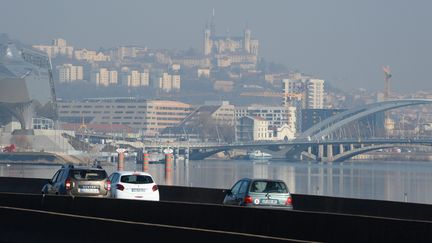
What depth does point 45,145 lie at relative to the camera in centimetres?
18225

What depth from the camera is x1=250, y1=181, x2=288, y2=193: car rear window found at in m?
32.1

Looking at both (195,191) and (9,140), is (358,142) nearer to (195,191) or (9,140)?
(9,140)

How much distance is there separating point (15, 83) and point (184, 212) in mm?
160112

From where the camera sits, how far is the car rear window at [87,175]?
36281 millimetres

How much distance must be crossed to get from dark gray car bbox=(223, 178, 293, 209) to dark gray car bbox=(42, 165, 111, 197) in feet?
17.3

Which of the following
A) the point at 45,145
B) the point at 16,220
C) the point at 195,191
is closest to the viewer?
the point at 16,220

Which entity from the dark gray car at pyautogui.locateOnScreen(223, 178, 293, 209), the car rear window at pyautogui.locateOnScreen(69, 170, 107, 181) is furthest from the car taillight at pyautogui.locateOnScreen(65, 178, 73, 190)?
the dark gray car at pyautogui.locateOnScreen(223, 178, 293, 209)

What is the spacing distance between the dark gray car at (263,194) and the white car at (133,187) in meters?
4.79

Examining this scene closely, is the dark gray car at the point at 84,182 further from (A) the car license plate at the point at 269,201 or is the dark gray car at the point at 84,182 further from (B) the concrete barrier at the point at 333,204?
(A) the car license plate at the point at 269,201

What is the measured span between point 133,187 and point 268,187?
582 centimetres

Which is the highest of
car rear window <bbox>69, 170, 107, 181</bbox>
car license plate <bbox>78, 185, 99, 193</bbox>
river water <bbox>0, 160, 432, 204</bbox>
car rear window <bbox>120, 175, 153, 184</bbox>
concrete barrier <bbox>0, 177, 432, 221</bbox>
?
car rear window <bbox>69, 170, 107, 181</bbox>

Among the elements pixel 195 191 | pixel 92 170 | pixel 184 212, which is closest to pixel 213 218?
pixel 184 212

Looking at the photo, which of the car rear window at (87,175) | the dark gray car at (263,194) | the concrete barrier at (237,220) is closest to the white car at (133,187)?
the car rear window at (87,175)

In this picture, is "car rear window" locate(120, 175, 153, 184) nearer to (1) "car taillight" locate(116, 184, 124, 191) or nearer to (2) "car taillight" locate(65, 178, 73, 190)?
(1) "car taillight" locate(116, 184, 124, 191)
